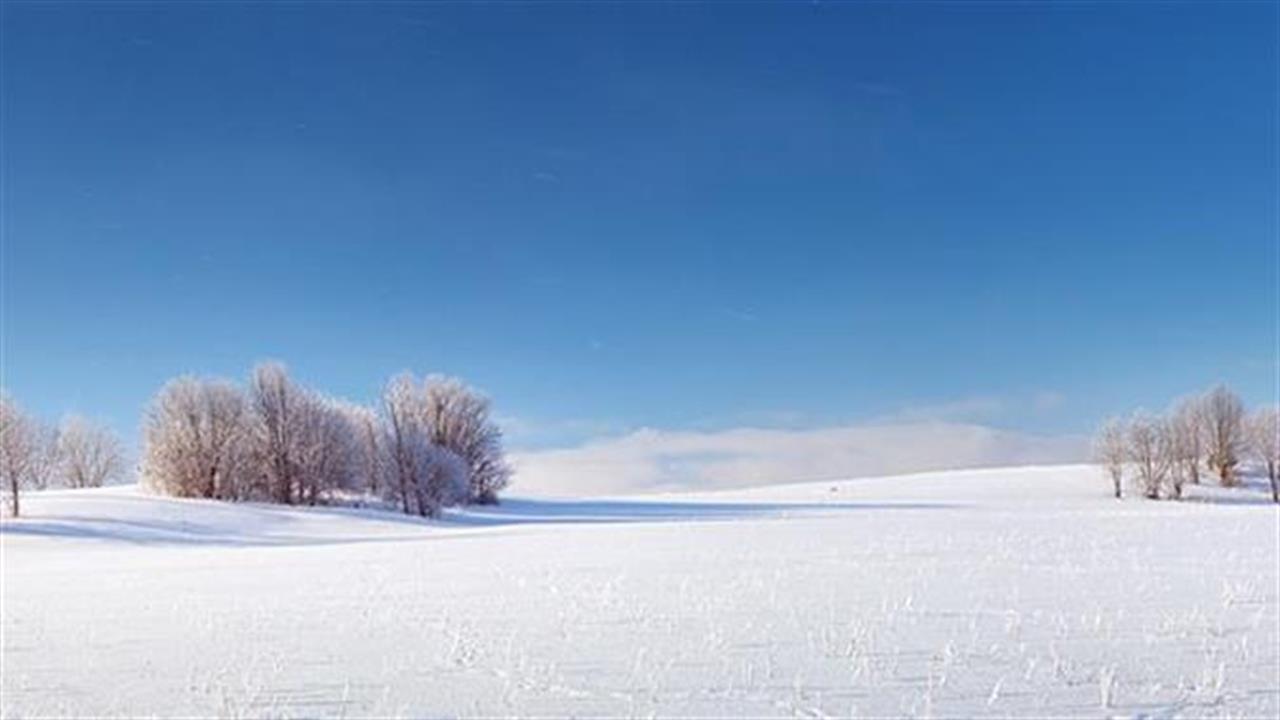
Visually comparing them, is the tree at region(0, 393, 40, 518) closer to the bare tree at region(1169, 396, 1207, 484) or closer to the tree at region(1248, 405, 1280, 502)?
the bare tree at region(1169, 396, 1207, 484)

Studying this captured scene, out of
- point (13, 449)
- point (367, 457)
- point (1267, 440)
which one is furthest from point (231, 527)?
point (1267, 440)

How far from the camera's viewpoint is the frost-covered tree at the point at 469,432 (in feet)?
304

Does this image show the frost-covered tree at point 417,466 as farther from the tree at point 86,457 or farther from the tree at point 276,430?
the tree at point 86,457

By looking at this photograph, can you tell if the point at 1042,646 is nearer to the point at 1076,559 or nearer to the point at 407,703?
the point at 407,703

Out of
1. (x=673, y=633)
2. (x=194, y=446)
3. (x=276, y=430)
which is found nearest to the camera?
(x=673, y=633)

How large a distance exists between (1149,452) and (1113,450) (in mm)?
3185

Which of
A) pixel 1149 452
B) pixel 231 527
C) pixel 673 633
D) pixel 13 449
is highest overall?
pixel 13 449

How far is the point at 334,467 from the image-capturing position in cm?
8025

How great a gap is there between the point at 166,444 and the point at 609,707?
2883 inches

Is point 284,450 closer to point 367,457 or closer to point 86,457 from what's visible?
point 367,457

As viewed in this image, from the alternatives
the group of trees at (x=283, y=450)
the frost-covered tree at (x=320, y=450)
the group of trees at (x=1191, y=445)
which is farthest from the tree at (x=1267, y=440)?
the frost-covered tree at (x=320, y=450)

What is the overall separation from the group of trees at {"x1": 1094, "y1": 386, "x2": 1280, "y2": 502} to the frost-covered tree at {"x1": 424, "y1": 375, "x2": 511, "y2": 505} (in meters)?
54.1

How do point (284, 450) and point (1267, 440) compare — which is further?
point (1267, 440)

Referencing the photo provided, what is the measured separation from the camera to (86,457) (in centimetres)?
11206
